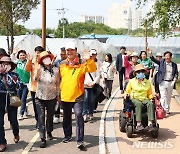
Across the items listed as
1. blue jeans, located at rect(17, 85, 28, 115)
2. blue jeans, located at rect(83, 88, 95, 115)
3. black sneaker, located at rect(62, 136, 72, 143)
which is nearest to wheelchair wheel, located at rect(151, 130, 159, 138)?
black sneaker, located at rect(62, 136, 72, 143)

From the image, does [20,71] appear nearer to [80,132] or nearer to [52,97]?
[52,97]

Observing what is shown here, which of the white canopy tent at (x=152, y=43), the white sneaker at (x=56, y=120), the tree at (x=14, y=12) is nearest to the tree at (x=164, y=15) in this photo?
the tree at (x=14, y=12)

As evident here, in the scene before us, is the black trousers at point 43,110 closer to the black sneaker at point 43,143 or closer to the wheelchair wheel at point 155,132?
the black sneaker at point 43,143

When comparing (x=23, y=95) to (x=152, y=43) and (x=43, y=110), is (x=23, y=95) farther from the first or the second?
(x=152, y=43)

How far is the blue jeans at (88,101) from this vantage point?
31.3 ft

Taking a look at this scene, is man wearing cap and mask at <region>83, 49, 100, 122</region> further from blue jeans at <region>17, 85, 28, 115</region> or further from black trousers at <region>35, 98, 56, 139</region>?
black trousers at <region>35, 98, 56, 139</region>

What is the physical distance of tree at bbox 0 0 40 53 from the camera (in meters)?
20.8

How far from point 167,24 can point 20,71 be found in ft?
41.1

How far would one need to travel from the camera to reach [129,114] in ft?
25.9

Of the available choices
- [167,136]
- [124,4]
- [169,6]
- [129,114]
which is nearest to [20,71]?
[129,114]

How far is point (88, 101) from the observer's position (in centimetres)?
964

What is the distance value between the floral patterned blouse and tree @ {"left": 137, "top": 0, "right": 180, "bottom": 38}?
1319 cm

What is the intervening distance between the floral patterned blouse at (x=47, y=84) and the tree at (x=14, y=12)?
14269 millimetres

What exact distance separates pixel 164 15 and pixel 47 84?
44.0ft
